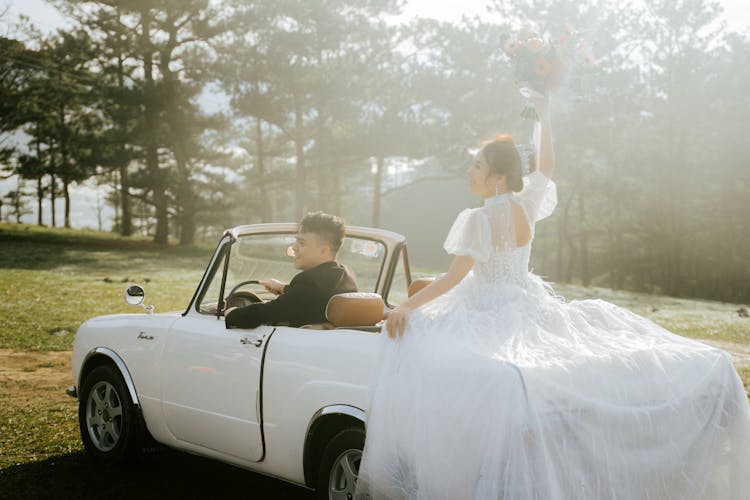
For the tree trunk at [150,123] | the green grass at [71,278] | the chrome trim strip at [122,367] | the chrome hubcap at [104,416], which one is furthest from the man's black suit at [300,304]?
the tree trunk at [150,123]

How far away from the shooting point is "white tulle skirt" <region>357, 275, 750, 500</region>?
2.95m

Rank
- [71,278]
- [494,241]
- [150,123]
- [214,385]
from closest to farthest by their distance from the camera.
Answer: [494,241] → [214,385] → [71,278] → [150,123]

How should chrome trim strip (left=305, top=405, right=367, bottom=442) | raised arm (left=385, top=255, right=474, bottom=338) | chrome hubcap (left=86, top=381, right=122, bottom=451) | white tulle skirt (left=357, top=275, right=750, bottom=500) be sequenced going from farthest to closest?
chrome hubcap (left=86, top=381, right=122, bottom=451) → chrome trim strip (left=305, top=405, right=367, bottom=442) → raised arm (left=385, top=255, right=474, bottom=338) → white tulle skirt (left=357, top=275, right=750, bottom=500)

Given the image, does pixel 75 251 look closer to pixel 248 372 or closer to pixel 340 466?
pixel 248 372

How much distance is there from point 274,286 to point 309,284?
703 millimetres

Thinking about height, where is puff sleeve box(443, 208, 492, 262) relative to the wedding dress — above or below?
above

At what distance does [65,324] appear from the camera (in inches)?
551

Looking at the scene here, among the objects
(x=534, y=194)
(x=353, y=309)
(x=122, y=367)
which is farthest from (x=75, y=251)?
(x=534, y=194)

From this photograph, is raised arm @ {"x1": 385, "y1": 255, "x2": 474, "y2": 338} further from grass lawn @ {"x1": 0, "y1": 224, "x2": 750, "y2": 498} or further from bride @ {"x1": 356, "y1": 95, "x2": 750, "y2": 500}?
grass lawn @ {"x1": 0, "y1": 224, "x2": 750, "y2": 498}

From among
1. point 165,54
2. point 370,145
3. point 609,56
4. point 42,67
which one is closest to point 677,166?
point 609,56

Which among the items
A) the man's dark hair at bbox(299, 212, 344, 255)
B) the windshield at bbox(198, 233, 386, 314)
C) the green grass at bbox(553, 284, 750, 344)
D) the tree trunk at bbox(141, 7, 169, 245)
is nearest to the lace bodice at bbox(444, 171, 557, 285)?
the man's dark hair at bbox(299, 212, 344, 255)

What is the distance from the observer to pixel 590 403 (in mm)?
3104

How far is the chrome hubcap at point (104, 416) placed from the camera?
555 centimetres

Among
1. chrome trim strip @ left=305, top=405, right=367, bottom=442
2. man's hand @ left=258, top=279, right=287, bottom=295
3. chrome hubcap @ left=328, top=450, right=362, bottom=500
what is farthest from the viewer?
man's hand @ left=258, top=279, right=287, bottom=295
